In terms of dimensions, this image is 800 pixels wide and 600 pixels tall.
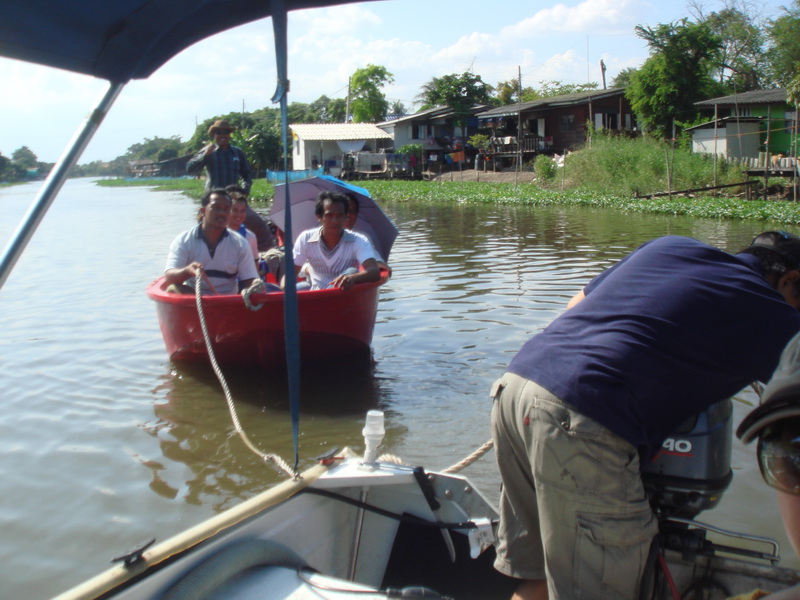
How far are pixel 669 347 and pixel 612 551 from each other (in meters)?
0.57

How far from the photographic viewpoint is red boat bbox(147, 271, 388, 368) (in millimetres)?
6016

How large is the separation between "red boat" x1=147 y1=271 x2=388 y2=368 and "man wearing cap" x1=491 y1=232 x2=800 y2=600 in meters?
4.02

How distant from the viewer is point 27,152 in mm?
1966

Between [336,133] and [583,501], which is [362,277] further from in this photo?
[336,133]

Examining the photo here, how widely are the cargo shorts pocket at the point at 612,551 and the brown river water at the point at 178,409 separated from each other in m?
1.73

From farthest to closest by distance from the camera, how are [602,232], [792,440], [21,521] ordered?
1. [602,232]
2. [21,521]
3. [792,440]

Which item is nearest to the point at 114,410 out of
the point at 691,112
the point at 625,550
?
the point at 625,550

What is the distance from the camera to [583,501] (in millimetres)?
2041

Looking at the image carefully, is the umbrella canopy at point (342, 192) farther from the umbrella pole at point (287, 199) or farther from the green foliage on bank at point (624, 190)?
the green foliage on bank at point (624, 190)

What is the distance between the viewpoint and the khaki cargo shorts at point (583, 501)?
202cm

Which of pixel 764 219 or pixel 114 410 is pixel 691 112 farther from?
pixel 114 410

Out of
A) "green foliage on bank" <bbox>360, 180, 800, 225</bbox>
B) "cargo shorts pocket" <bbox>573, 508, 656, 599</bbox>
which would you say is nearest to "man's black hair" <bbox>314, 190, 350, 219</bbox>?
"cargo shorts pocket" <bbox>573, 508, 656, 599</bbox>

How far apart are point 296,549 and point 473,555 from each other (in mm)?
619

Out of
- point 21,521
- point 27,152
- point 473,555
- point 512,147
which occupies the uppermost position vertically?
point 512,147
